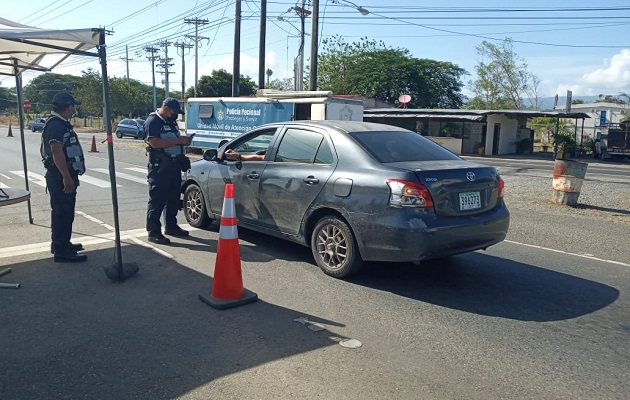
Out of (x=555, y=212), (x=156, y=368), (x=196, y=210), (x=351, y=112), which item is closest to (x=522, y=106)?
(x=351, y=112)

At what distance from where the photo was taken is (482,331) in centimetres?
432

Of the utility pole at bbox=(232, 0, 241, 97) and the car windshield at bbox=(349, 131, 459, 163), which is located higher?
the utility pole at bbox=(232, 0, 241, 97)

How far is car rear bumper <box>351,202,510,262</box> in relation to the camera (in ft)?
16.2

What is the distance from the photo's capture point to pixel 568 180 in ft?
37.1

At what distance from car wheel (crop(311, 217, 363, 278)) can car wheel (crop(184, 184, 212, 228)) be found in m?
2.39

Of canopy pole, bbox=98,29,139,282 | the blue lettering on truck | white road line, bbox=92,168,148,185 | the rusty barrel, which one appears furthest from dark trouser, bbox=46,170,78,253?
the blue lettering on truck

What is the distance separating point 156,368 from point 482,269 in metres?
3.84

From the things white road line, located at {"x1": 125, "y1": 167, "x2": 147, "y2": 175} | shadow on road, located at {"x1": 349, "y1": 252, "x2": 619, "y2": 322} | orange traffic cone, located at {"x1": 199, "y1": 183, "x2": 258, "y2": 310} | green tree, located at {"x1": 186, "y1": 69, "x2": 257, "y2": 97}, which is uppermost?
green tree, located at {"x1": 186, "y1": 69, "x2": 257, "y2": 97}

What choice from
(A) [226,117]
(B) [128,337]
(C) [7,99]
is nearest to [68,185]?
(B) [128,337]

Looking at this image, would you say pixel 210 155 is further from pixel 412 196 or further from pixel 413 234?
pixel 413 234

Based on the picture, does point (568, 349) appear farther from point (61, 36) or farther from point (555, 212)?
point (555, 212)

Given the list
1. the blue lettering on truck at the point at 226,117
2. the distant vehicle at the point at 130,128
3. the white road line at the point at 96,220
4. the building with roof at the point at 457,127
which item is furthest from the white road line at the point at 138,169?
the distant vehicle at the point at 130,128

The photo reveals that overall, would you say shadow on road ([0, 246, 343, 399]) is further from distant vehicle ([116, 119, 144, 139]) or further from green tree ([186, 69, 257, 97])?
green tree ([186, 69, 257, 97])

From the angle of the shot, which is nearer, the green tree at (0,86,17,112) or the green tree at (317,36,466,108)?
the green tree at (317,36,466,108)
